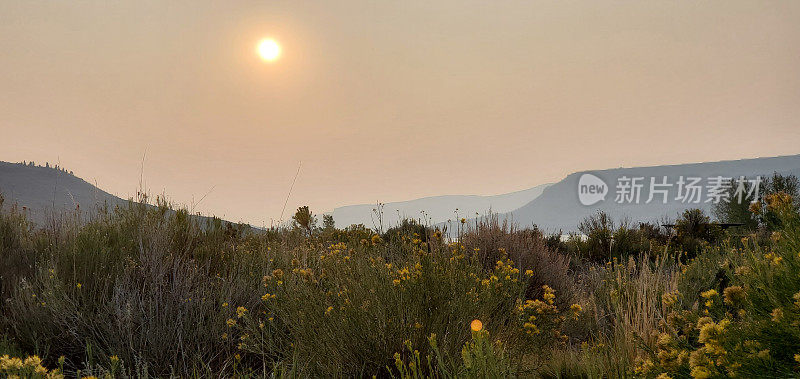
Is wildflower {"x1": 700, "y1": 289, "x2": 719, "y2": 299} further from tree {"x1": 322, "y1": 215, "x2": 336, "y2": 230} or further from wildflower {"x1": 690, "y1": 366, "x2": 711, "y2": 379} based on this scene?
tree {"x1": 322, "y1": 215, "x2": 336, "y2": 230}

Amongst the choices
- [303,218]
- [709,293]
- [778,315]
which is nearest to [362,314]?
[709,293]

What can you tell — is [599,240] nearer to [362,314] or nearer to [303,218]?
[303,218]

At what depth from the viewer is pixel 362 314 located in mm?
3191

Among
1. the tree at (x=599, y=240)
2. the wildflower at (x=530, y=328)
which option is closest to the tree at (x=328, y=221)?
the tree at (x=599, y=240)

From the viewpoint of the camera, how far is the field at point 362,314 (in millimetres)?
1940

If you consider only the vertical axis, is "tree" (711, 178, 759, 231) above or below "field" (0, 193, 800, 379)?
Result: above

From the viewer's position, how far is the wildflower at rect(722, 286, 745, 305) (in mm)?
1897

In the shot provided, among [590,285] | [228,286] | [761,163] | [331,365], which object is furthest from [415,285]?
[761,163]

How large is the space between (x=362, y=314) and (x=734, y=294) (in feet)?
6.78

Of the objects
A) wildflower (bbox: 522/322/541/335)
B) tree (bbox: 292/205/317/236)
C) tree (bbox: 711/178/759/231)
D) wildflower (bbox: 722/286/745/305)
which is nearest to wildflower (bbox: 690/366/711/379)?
wildflower (bbox: 722/286/745/305)

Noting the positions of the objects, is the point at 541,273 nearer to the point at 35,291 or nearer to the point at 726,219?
the point at 35,291

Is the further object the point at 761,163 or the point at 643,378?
the point at 761,163

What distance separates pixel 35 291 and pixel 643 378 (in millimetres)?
5437

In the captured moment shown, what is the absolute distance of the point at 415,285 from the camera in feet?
10.6
